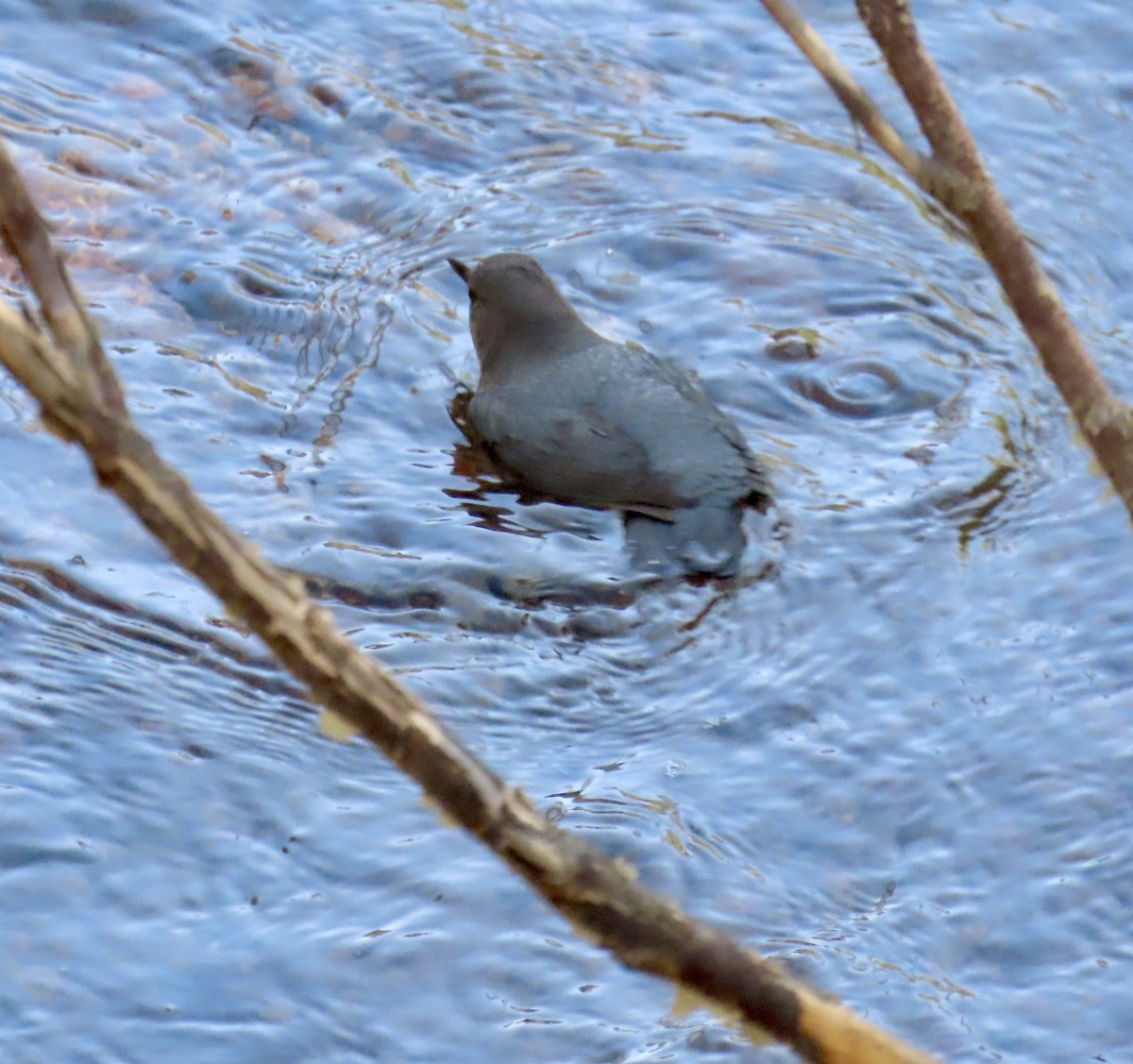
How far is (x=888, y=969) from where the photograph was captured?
4027 millimetres

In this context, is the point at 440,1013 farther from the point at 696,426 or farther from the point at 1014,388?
the point at 1014,388

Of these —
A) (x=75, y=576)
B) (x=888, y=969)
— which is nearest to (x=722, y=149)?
(x=75, y=576)

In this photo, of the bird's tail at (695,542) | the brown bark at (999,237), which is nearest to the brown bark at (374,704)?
the brown bark at (999,237)

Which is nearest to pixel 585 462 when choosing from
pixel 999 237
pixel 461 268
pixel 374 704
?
pixel 461 268

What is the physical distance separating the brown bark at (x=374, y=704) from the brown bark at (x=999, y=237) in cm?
43

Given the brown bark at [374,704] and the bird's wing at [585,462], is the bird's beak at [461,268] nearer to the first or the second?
the bird's wing at [585,462]

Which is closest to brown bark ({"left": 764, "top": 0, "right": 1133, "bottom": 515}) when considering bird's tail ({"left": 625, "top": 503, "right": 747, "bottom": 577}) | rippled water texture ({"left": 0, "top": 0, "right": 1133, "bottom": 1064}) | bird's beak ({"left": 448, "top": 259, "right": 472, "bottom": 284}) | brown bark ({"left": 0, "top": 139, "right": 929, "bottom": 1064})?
brown bark ({"left": 0, "top": 139, "right": 929, "bottom": 1064})

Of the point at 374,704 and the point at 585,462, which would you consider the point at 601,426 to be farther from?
the point at 374,704

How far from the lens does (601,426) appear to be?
6168 mm

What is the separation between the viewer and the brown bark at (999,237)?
3.93 feet

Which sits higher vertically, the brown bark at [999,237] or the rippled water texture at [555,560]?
the brown bark at [999,237]

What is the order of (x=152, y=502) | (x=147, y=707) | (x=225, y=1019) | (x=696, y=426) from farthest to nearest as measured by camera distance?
(x=696, y=426) < (x=147, y=707) < (x=225, y=1019) < (x=152, y=502)

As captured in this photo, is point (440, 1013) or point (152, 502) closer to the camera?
point (152, 502)

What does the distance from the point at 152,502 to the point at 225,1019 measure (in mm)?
3078
